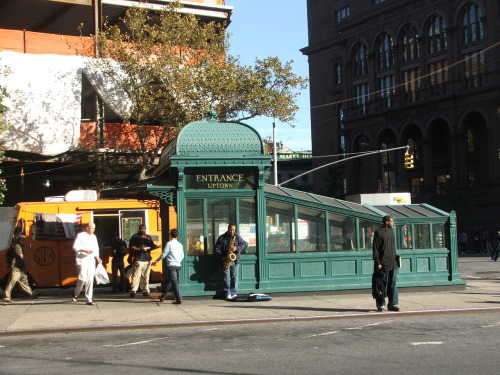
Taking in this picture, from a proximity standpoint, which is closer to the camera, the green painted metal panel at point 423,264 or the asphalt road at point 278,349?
the asphalt road at point 278,349

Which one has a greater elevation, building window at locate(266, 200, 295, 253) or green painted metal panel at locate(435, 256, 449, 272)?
building window at locate(266, 200, 295, 253)

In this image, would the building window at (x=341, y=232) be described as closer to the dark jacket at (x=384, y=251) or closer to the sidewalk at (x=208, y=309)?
the sidewalk at (x=208, y=309)

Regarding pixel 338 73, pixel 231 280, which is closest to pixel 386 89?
pixel 338 73

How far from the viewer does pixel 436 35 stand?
68125 millimetres

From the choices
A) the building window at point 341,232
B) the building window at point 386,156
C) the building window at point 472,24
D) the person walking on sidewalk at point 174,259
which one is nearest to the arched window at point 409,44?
the building window at point 472,24

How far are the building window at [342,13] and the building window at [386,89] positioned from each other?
12.1 metres

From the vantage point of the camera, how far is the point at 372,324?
12594 mm

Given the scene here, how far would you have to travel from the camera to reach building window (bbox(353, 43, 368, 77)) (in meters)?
77.3

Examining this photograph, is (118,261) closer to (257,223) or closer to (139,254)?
(139,254)

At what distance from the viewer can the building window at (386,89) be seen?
240 feet

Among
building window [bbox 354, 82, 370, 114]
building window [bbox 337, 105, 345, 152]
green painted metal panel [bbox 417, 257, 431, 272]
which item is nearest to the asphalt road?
green painted metal panel [bbox 417, 257, 431, 272]

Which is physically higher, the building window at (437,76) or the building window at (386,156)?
the building window at (437,76)

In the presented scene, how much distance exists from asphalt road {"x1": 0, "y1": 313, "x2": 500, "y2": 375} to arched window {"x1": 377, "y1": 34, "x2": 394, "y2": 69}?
2487 inches

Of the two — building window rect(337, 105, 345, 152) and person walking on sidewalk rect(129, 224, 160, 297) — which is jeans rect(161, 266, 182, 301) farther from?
building window rect(337, 105, 345, 152)
